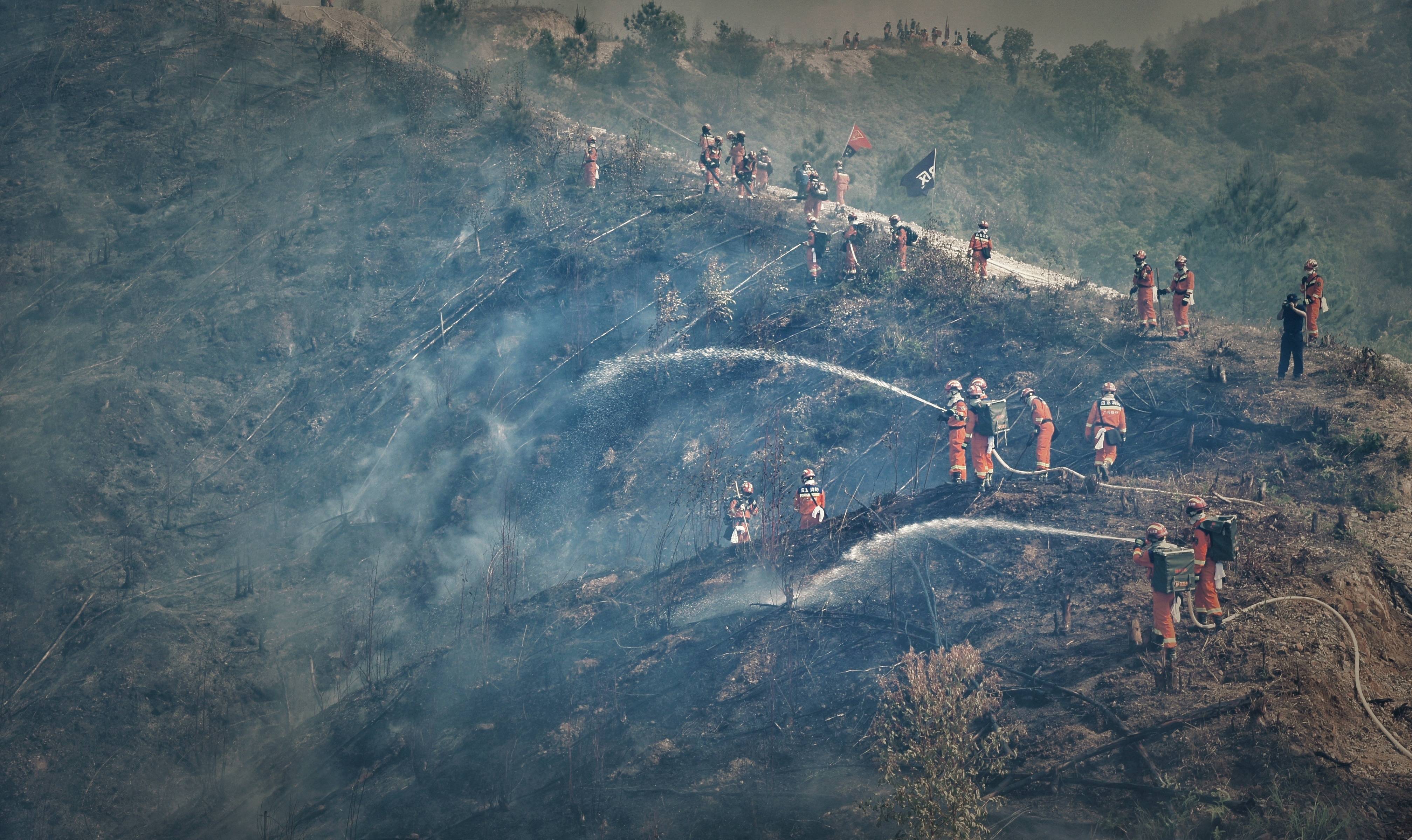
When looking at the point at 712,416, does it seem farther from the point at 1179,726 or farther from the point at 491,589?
the point at 1179,726

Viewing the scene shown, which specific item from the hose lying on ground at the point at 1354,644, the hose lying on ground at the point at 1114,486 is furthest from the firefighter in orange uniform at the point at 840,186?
the hose lying on ground at the point at 1354,644

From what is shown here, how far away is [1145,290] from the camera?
21297 millimetres

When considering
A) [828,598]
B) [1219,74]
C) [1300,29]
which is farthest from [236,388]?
[1300,29]

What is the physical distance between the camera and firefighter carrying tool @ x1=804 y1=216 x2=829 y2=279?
25906 mm

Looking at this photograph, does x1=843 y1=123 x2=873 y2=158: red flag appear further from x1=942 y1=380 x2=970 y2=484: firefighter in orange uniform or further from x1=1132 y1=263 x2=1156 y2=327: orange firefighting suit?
x1=942 y1=380 x2=970 y2=484: firefighter in orange uniform

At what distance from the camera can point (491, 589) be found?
2081cm

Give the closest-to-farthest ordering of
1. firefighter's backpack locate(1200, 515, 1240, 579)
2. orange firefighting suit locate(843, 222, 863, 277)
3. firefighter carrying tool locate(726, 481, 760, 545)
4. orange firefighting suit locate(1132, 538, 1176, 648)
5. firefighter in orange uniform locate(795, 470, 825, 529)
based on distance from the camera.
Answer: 1. firefighter's backpack locate(1200, 515, 1240, 579)
2. orange firefighting suit locate(1132, 538, 1176, 648)
3. firefighter in orange uniform locate(795, 470, 825, 529)
4. firefighter carrying tool locate(726, 481, 760, 545)
5. orange firefighting suit locate(843, 222, 863, 277)

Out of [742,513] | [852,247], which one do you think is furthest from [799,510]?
[852,247]

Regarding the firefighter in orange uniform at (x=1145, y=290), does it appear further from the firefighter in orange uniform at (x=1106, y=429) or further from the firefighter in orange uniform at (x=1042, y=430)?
the firefighter in orange uniform at (x=1042, y=430)

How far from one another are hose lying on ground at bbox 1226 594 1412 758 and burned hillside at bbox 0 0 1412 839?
19cm

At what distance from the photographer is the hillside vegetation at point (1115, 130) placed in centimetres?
3400

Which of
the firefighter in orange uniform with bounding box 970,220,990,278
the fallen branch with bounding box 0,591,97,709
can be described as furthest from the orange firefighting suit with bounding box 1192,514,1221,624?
the fallen branch with bounding box 0,591,97,709

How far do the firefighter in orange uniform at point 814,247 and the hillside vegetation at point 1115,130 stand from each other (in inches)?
452

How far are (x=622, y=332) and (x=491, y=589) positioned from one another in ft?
26.9
